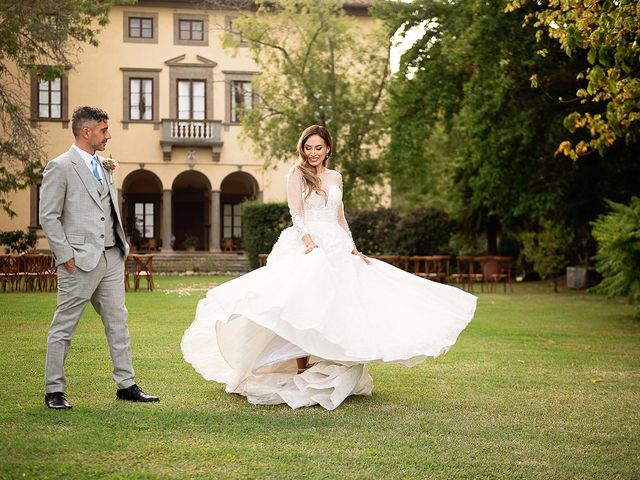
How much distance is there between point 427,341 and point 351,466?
2021mm

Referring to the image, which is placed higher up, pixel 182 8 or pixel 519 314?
pixel 182 8

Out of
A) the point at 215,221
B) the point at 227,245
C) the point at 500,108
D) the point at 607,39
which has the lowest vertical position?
the point at 227,245

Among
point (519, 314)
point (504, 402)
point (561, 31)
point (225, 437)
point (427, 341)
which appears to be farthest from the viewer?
point (519, 314)

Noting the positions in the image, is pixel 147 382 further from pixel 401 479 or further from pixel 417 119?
pixel 417 119

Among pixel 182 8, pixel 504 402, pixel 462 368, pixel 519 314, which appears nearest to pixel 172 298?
pixel 519 314

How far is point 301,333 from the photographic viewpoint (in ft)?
22.7

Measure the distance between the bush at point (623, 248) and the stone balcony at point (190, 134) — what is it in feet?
86.9

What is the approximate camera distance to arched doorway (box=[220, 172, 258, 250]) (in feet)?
139

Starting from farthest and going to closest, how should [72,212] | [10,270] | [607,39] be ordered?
[10,270] → [607,39] → [72,212]

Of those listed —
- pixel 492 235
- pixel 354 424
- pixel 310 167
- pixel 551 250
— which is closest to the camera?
pixel 354 424

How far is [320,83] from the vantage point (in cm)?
3173

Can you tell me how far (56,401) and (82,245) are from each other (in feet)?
3.96

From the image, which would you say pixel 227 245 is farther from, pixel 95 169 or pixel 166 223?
pixel 95 169

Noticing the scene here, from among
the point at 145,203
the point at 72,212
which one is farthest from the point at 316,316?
the point at 145,203
